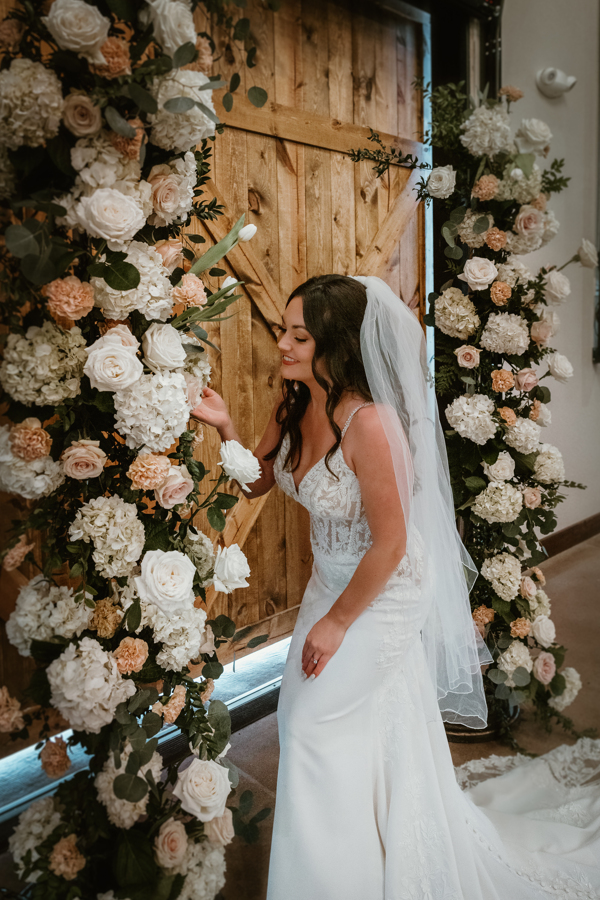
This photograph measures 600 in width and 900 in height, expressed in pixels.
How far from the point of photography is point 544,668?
93.1 inches

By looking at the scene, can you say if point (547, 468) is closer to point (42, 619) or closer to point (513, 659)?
point (513, 659)

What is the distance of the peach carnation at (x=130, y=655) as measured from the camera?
1.14 m

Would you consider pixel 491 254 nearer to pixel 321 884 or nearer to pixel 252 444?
pixel 252 444

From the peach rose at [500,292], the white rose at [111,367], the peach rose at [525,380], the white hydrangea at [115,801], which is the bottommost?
the white hydrangea at [115,801]

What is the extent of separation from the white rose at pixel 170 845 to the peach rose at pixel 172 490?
590mm

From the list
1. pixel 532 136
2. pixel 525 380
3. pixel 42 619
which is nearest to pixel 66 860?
pixel 42 619

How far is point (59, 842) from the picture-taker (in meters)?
1.10

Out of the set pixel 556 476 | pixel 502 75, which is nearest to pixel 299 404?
pixel 556 476

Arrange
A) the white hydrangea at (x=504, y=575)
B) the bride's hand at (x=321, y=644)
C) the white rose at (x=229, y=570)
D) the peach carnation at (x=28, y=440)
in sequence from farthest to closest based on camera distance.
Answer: the white hydrangea at (x=504, y=575) → the bride's hand at (x=321, y=644) → the white rose at (x=229, y=570) → the peach carnation at (x=28, y=440)

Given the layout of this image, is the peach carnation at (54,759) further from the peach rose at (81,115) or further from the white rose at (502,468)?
the white rose at (502,468)

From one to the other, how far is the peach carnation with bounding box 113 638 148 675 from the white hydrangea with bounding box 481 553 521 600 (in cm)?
148

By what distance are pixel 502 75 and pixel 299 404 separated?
2.22 meters

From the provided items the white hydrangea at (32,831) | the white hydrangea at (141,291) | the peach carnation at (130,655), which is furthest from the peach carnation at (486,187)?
the white hydrangea at (32,831)

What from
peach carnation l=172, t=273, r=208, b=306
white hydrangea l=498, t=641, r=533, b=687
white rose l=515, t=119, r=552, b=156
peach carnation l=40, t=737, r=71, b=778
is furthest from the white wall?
peach carnation l=40, t=737, r=71, b=778
